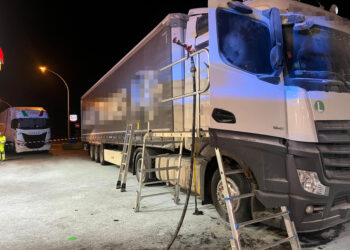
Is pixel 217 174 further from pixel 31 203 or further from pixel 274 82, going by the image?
pixel 31 203

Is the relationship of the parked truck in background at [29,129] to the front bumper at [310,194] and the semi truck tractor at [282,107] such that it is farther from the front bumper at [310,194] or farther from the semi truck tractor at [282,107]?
the front bumper at [310,194]

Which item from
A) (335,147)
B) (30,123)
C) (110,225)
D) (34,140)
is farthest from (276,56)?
(30,123)

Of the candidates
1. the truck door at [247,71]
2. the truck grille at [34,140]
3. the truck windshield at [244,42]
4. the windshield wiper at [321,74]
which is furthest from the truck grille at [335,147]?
the truck grille at [34,140]

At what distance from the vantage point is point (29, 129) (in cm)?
1830

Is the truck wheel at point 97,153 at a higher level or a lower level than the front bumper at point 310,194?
lower

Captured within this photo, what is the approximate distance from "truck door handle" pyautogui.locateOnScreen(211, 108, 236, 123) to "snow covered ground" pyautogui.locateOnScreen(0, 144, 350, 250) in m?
1.73

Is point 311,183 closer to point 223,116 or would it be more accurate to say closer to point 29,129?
point 223,116

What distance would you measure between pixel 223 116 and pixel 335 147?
4.46ft

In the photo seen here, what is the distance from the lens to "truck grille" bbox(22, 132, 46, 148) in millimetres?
18047

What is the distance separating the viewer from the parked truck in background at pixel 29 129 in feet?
58.7

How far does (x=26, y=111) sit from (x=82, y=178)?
39.7 feet

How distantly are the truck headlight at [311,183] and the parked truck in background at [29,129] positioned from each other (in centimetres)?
1887

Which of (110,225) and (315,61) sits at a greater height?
(315,61)

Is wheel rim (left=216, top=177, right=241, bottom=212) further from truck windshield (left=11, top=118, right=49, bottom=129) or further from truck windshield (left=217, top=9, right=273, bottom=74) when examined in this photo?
truck windshield (left=11, top=118, right=49, bottom=129)
